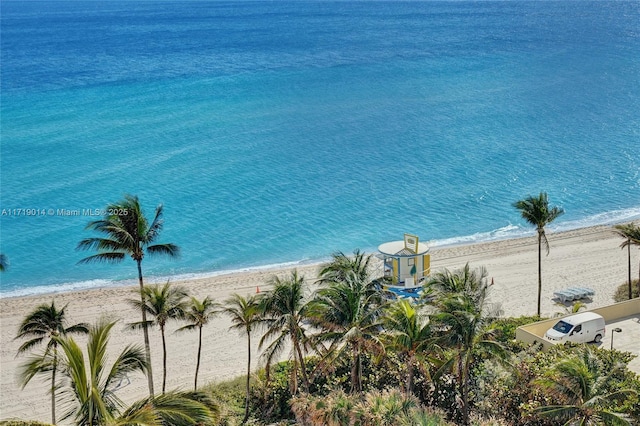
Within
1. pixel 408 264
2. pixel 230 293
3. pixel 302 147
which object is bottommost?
pixel 230 293

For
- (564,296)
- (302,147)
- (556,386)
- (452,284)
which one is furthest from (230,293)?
(302,147)

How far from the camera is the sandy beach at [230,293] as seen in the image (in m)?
28.7

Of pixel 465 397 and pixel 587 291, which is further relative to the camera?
pixel 587 291

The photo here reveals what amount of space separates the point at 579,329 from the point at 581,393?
9382mm

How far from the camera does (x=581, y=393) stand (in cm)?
1647

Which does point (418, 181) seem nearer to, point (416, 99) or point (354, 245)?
point (354, 245)

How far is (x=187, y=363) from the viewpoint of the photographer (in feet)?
99.3

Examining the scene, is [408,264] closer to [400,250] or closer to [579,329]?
[400,250]

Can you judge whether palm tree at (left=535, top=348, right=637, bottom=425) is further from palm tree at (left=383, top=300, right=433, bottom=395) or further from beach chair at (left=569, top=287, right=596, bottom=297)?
beach chair at (left=569, top=287, right=596, bottom=297)

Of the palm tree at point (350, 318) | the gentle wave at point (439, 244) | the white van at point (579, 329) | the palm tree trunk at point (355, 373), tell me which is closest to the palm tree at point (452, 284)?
the palm tree at point (350, 318)

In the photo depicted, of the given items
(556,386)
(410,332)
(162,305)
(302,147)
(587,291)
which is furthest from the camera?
(302,147)

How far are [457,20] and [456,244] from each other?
128 m

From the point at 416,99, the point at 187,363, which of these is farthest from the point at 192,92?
the point at 187,363

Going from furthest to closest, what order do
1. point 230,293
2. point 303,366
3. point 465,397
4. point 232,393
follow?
point 230,293 → point 232,393 → point 303,366 → point 465,397
